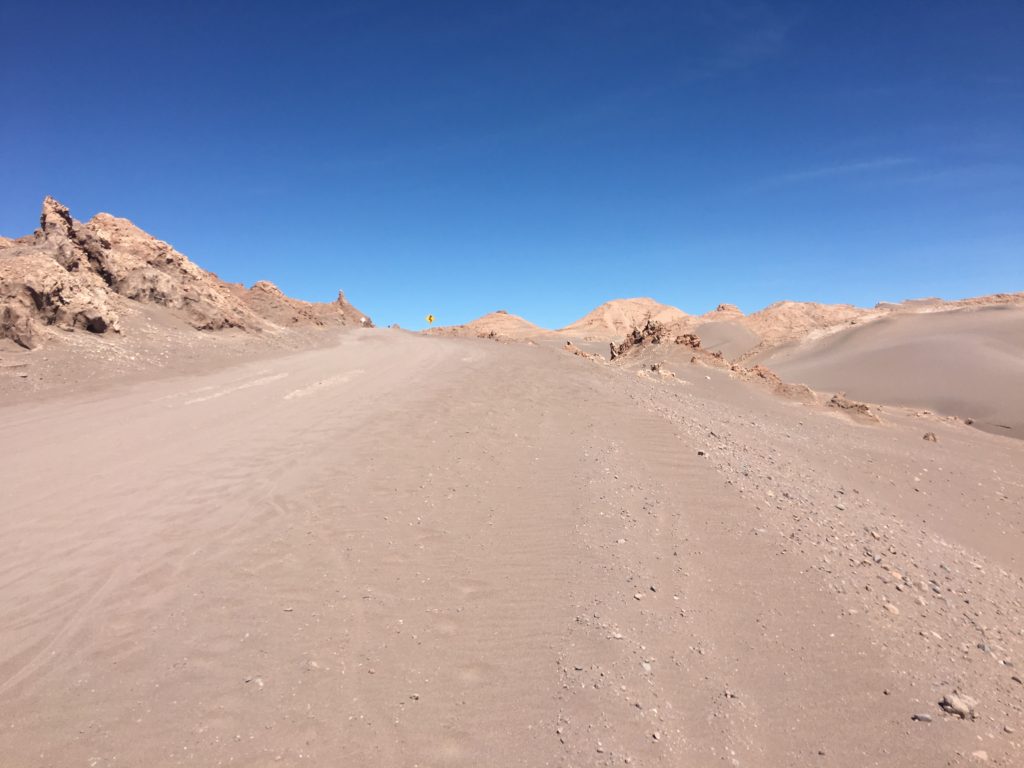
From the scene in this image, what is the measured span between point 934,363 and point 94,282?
1245 inches

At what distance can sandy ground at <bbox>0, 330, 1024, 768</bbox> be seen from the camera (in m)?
3.26

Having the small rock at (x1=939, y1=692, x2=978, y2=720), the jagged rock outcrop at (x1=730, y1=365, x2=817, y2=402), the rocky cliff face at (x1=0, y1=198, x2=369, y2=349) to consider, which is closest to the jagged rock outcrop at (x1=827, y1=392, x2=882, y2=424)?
the jagged rock outcrop at (x1=730, y1=365, x2=817, y2=402)

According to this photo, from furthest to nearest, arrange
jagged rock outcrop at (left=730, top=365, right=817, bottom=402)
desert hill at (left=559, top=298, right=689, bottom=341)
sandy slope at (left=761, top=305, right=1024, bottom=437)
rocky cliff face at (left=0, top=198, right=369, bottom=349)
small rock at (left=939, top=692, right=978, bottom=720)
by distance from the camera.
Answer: desert hill at (left=559, top=298, right=689, bottom=341), sandy slope at (left=761, top=305, right=1024, bottom=437), jagged rock outcrop at (left=730, top=365, right=817, bottom=402), rocky cliff face at (left=0, top=198, right=369, bottom=349), small rock at (left=939, top=692, right=978, bottom=720)

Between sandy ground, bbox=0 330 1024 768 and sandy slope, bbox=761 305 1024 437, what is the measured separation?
508 inches

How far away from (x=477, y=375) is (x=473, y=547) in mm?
9936

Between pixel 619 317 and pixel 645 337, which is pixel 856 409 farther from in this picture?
pixel 619 317

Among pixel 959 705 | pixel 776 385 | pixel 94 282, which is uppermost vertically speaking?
pixel 94 282

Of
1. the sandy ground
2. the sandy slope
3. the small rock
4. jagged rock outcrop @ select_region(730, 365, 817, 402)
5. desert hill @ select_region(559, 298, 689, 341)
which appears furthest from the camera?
desert hill @ select_region(559, 298, 689, 341)

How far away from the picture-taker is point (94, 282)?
52.6 ft

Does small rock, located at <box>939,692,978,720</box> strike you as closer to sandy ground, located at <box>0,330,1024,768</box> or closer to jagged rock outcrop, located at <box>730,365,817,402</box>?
sandy ground, located at <box>0,330,1024,768</box>

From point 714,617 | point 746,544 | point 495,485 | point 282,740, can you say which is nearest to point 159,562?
point 282,740

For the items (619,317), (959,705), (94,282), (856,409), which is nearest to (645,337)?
(856,409)

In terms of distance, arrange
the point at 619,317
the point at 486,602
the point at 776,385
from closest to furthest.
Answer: the point at 486,602, the point at 776,385, the point at 619,317

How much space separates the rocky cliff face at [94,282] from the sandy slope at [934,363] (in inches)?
1029
